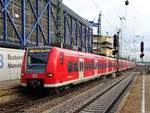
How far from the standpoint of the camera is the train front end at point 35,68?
66.9 ft

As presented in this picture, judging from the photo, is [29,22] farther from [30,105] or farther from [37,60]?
[30,105]

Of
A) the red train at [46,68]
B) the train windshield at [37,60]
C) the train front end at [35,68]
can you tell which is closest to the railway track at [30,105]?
the red train at [46,68]

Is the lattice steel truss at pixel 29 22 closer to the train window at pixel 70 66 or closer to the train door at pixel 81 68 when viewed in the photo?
the train door at pixel 81 68

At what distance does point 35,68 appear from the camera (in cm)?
2084

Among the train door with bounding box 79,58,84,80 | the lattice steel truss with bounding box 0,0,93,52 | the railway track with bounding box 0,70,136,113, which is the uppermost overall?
the lattice steel truss with bounding box 0,0,93,52

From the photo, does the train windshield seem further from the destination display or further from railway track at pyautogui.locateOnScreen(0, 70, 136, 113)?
the destination display

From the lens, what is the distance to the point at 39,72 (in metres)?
20.5

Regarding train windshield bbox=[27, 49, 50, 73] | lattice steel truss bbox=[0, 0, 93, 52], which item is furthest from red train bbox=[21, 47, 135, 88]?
lattice steel truss bbox=[0, 0, 93, 52]

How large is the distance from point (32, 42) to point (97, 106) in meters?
34.5

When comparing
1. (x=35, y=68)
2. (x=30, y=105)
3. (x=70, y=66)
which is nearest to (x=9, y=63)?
(x=70, y=66)

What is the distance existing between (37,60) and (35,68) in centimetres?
51

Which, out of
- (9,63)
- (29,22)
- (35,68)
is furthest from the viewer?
(29,22)

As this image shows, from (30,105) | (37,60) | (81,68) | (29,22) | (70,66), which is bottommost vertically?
(30,105)

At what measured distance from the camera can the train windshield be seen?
68.1 feet
